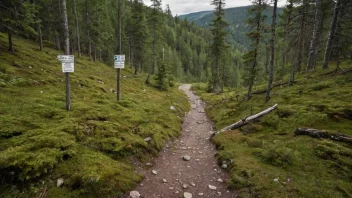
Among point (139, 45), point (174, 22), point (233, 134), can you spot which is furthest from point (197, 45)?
point (233, 134)

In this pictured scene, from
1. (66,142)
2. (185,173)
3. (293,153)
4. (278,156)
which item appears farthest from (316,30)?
(66,142)

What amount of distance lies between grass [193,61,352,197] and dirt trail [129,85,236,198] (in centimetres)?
67

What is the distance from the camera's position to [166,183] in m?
7.52

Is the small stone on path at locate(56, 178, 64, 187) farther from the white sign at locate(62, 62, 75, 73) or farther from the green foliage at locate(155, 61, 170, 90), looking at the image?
the green foliage at locate(155, 61, 170, 90)

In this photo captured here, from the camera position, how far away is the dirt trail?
7.02m

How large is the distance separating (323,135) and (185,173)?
6.96m

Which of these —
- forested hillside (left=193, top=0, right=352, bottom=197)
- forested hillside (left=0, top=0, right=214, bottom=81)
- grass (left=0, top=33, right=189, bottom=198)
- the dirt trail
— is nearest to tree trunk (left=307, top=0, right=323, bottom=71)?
forested hillside (left=193, top=0, right=352, bottom=197)

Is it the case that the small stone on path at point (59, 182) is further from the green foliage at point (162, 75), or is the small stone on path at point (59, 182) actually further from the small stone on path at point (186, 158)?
the green foliage at point (162, 75)

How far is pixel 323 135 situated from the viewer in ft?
30.2

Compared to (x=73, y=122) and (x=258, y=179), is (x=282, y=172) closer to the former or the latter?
(x=258, y=179)

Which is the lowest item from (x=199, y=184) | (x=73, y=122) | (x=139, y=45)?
(x=199, y=184)

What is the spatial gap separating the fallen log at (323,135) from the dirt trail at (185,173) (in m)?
4.72

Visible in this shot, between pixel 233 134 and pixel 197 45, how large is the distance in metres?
133

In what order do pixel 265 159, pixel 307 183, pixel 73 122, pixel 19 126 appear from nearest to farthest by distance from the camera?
pixel 307 183, pixel 19 126, pixel 265 159, pixel 73 122
